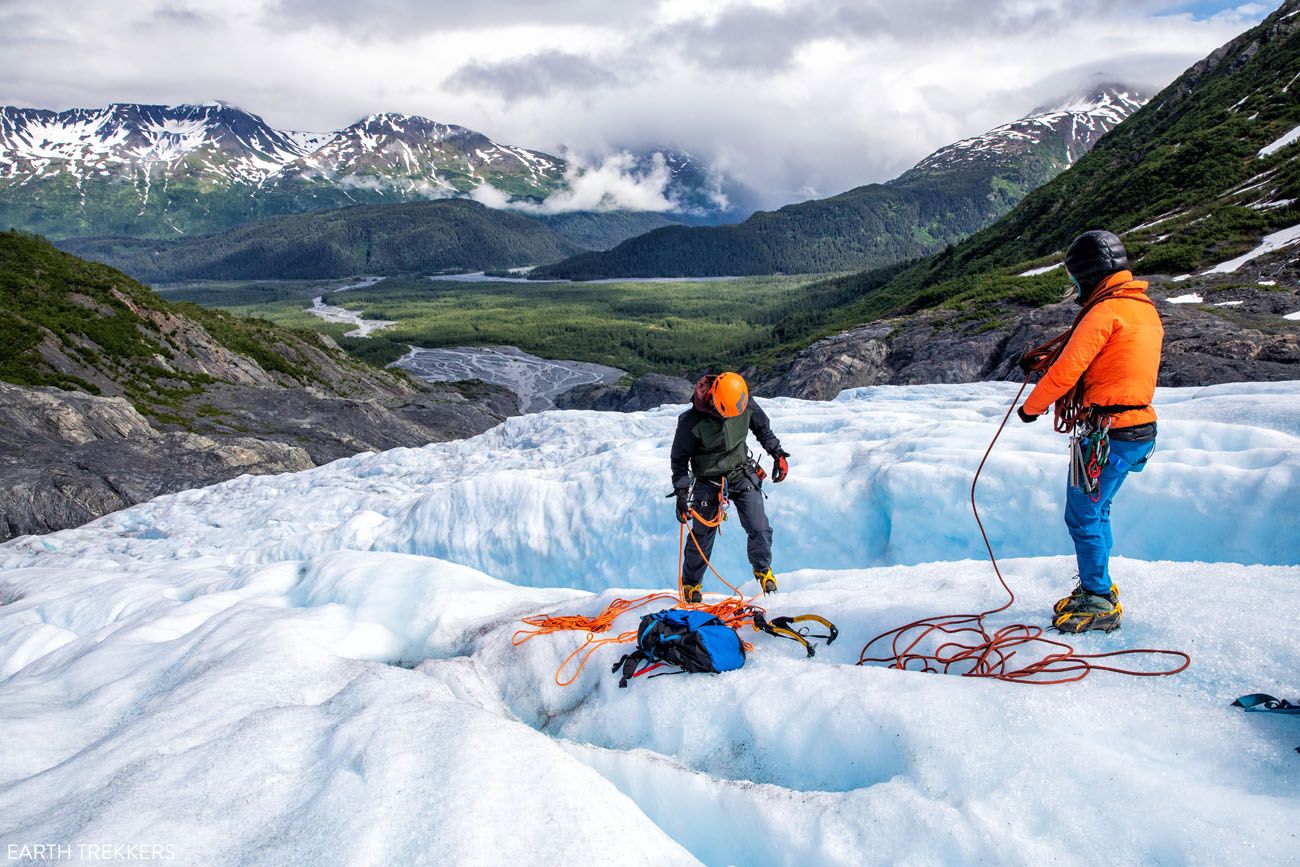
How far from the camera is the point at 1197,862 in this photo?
3.65 m

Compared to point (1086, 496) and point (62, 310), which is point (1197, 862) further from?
point (62, 310)

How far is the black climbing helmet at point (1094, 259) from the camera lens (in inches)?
226

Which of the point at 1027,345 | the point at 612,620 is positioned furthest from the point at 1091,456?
the point at 1027,345

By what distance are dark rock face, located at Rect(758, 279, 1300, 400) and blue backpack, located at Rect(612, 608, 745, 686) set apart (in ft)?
60.3

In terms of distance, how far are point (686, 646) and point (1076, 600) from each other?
11.5ft

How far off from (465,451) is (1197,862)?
69.7ft

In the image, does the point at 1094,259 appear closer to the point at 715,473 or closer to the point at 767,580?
the point at 715,473

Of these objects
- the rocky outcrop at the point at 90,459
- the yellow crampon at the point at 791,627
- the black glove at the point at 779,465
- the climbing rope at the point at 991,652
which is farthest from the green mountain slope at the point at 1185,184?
the rocky outcrop at the point at 90,459

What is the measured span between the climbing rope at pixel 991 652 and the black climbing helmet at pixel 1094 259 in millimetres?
510

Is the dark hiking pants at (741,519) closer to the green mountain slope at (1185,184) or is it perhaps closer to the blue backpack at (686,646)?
the blue backpack at (686,646)

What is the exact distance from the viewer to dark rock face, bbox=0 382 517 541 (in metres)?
24.4

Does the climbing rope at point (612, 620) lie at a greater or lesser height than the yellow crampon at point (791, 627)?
lesser

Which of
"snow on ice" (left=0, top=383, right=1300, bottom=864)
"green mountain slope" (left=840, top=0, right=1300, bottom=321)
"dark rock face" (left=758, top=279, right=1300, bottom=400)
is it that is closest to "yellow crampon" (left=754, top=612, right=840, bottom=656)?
"snow on ice" (left=0, top=383, right=1300, bottom=864)

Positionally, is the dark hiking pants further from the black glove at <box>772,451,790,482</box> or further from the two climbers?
the black glove at <box>772,451,790,482</box>
